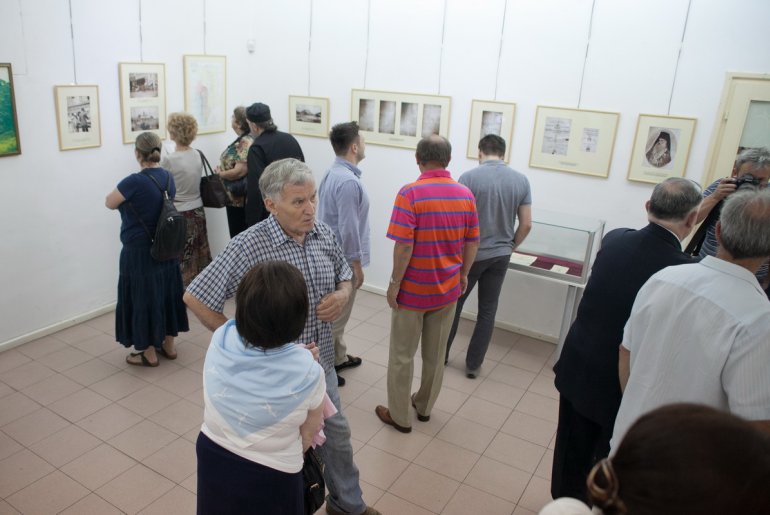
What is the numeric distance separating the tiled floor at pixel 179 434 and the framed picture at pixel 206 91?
2.40 meters

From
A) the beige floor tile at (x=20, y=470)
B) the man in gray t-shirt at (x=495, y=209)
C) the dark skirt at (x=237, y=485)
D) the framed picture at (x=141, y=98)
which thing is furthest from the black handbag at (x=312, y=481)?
the framed picture at (x=141, y=98)

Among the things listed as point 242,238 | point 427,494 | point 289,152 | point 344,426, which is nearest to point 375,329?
point 289,152

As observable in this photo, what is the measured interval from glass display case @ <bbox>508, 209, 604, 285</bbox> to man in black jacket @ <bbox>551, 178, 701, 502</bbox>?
215cm

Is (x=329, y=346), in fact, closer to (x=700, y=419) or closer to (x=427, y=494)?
(x=427, y=494)

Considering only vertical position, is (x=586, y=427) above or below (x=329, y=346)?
below

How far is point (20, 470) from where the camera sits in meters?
3.32

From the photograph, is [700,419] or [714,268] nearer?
[700,419]

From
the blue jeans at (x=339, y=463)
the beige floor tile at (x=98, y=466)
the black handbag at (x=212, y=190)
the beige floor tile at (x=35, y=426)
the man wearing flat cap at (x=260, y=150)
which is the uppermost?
the man wearing flat cap at (x=260, y=150)

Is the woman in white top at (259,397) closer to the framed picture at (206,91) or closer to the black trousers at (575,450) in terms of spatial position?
the black trousers at (575,450)

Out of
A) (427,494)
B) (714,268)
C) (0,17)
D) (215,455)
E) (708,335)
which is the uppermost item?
(0,17)

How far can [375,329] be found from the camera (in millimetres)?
5527

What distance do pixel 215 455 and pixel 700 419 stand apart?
1485 mm

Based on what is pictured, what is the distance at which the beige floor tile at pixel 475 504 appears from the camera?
3203mm

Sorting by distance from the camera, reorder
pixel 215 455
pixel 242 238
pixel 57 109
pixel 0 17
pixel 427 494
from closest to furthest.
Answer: pixel 215 455 < pixel 242 238 < pixel 427 494 < pixel 0 17 < pixel 57 109
